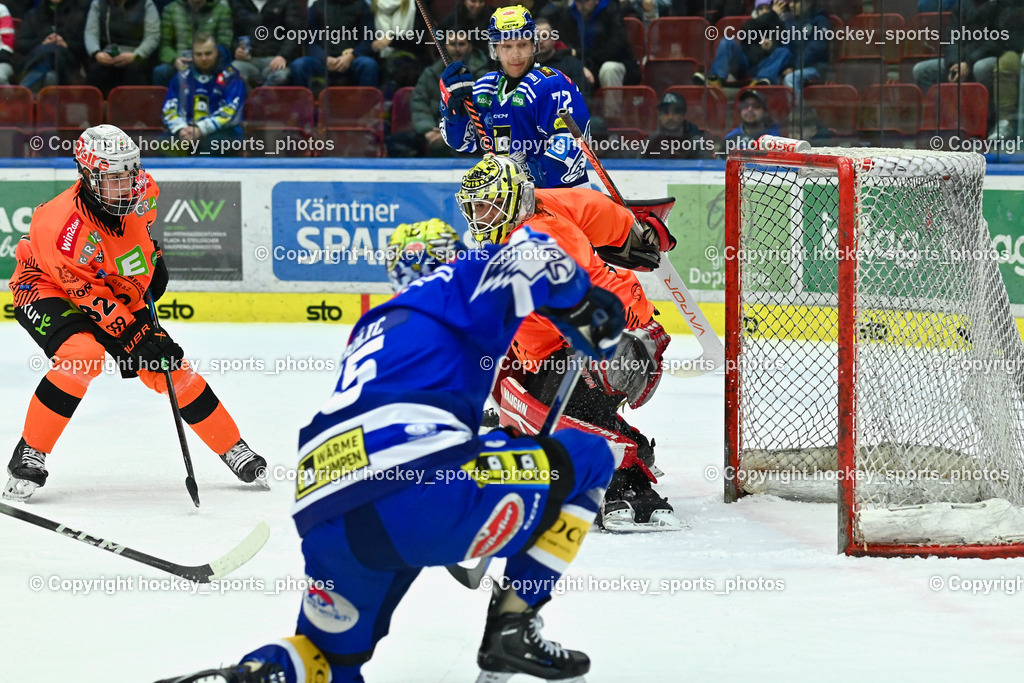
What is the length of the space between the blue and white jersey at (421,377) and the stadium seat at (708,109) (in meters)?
5.33

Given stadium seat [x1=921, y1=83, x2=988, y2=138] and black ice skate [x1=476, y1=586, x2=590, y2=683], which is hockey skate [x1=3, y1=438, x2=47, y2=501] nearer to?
black ice skate [x1=476, y1=586, x2=590, y2=683]

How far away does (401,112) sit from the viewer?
8055mm

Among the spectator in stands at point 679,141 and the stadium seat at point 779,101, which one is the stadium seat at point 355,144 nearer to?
the spectator in stands at point 679,141

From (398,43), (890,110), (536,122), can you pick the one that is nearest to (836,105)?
(890,110)

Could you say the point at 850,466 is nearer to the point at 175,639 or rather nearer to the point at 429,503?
the point at 429,503

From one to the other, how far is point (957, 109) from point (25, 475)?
210 inches

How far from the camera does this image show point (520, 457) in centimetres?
250

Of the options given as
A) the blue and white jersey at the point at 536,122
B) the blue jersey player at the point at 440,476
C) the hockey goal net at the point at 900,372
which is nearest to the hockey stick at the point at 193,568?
the blue jersey player at the point at 440,476

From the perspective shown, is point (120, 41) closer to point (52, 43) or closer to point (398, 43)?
point (52, 43)

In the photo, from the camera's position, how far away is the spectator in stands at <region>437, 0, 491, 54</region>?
26.0 ft

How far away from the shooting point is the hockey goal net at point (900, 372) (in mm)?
3652

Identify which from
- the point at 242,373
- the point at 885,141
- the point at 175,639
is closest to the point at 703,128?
the point at 885,141

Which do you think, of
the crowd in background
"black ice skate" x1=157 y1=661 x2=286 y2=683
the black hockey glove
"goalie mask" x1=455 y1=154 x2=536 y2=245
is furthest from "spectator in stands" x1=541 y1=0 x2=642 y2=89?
"black ice skate" x1=157 y1=661 x2=286 y2=683

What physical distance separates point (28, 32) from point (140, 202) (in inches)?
188
